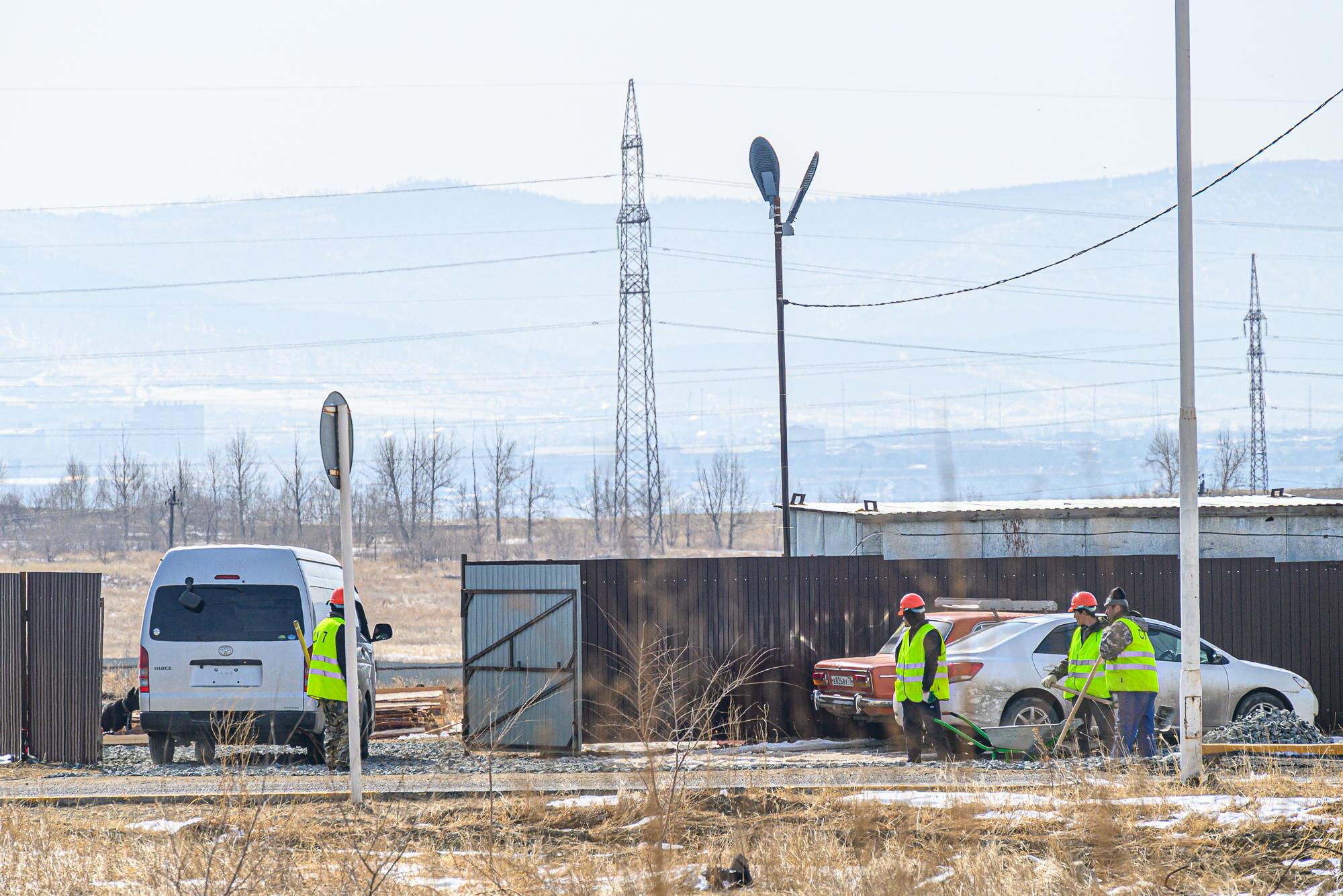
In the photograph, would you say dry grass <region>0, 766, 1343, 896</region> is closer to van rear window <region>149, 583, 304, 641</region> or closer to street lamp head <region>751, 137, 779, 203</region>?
van rear window <region>149, 583, 304, 641</region>

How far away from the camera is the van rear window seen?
14.1m

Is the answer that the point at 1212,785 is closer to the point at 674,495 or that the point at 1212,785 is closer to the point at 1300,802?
the point at 1300,802

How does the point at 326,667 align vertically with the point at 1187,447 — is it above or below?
below

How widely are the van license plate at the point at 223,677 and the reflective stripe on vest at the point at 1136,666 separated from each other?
8199mm

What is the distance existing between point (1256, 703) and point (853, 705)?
4307 mm

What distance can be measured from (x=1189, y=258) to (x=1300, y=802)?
4.37 metres

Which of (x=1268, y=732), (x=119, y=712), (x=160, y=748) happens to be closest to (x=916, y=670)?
(x=1268, y=732)

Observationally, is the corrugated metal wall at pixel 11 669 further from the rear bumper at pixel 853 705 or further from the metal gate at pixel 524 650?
the rear bumper at pixel 853 705

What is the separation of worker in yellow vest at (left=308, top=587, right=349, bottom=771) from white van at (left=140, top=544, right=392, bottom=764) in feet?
2.19

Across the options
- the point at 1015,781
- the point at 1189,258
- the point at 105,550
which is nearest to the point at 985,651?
the point at 1015,781

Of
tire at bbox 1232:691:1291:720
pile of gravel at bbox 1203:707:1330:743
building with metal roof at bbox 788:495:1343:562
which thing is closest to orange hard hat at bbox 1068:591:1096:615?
pile of gravel at bbox 1203:707:1330:743

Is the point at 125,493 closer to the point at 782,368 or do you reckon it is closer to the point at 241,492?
the point at 241,492

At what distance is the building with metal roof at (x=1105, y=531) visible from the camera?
22172 mm

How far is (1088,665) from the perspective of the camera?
1342 cm
